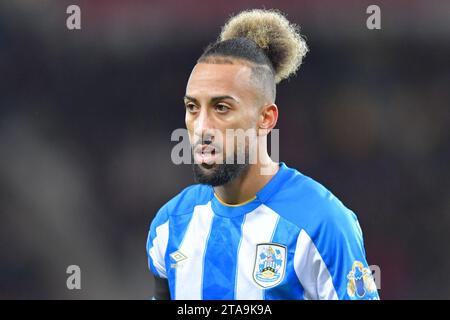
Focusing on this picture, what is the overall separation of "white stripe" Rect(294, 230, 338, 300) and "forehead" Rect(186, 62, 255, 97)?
575 mm

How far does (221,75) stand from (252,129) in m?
0.23

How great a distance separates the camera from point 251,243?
2.52m

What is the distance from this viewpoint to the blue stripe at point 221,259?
2.49 m

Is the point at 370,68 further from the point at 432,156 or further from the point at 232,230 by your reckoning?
the point at 232,230

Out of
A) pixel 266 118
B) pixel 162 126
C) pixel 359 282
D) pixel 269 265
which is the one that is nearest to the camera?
pixel 359 282

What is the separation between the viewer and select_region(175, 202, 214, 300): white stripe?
2.56 meters

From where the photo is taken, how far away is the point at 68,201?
4.94m

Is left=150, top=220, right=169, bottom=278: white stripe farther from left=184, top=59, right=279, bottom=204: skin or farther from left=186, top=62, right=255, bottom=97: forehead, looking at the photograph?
left=186, top=62, right=255, bottom=97: forehead

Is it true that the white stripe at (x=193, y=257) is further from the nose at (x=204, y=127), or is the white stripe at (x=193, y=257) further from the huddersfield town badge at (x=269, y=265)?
the nose at (x=204, y=127)

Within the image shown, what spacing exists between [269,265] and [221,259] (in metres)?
0.20

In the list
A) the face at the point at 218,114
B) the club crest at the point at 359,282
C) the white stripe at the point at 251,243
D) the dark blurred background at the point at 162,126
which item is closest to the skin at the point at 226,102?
the face at the point at 218,114

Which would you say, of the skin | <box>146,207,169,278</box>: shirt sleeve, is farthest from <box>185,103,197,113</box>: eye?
<box>146,207,169,278</box>: shirt sleeve

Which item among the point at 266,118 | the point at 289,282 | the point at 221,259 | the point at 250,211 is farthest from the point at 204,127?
the point at 289,282

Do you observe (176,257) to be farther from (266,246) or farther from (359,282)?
(359,282)
